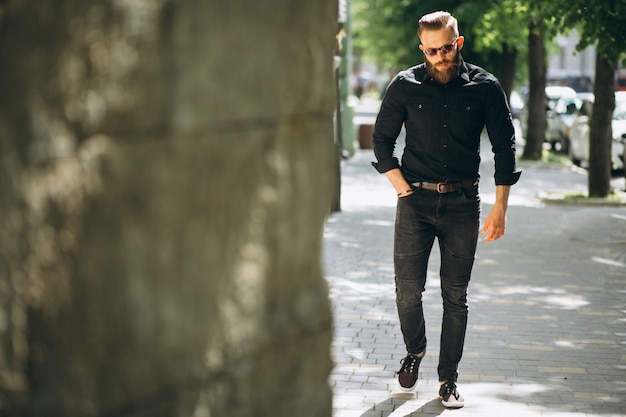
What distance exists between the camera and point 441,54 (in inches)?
197

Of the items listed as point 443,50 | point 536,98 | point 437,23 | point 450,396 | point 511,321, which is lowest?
point 511,321

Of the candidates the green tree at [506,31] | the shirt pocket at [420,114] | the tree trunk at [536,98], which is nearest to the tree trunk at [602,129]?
the green tree at [506,31]

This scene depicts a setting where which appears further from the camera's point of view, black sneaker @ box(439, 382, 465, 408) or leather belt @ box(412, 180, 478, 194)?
black sneaker @ box(439, 382, 465, 408)

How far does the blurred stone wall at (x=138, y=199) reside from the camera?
1736 mm

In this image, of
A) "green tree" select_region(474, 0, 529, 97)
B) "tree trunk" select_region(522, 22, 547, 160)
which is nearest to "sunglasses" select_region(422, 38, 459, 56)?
"green tree" select_region(474, 0, 529, 97)

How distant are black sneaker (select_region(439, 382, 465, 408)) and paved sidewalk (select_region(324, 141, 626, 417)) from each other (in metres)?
0.04

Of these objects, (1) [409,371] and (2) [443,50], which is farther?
(1) [409,371]

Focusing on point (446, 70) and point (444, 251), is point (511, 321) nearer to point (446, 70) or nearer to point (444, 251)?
point (444, 251)

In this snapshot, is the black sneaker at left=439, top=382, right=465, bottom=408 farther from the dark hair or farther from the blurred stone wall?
the blurred stone wall

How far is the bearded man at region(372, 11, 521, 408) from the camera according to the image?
5.11 m

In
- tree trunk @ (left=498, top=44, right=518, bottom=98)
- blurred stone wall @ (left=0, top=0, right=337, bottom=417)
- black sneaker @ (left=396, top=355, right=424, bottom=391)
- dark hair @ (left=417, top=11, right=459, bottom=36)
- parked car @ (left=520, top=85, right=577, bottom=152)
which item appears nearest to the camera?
blurred stone wall @ (left=0, top=0, right=337, bottom=417)

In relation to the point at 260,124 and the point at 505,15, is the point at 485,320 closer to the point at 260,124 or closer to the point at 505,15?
the point at 260,124

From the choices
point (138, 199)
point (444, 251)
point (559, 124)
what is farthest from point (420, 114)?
point (559, 124)

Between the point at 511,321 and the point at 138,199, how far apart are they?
6.25 metres
